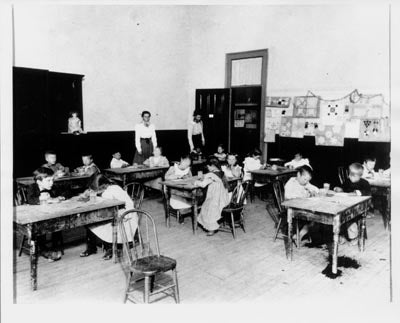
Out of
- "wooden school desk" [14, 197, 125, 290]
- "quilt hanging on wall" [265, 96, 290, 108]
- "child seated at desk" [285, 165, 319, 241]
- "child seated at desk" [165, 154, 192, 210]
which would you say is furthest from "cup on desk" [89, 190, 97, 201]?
"quilt hanging on wall" [265, 96, 290, 108]

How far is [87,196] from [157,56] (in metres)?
6.06

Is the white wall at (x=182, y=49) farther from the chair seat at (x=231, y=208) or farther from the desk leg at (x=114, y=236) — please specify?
the desk leg at (x=114, y=236)

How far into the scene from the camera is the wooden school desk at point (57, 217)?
10.9 feet

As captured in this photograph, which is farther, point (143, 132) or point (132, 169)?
point (143, 132)

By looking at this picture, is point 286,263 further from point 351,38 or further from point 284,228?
point 351,38

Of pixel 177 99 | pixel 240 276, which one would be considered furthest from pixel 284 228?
pixel 177 99


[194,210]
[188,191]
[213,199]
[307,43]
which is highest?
[307,43]

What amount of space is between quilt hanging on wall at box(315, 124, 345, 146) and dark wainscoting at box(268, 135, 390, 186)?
3.4 inches

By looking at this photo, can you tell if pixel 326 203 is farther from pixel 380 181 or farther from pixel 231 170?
pixel 231 170

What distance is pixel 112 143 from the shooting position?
331 inches

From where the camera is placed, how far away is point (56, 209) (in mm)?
3605

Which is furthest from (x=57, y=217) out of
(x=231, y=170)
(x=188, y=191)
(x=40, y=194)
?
(x=231, y=170)

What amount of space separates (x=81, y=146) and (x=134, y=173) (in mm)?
1941

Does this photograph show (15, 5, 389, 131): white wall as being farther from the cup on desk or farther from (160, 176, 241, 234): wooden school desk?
the cup on desk
